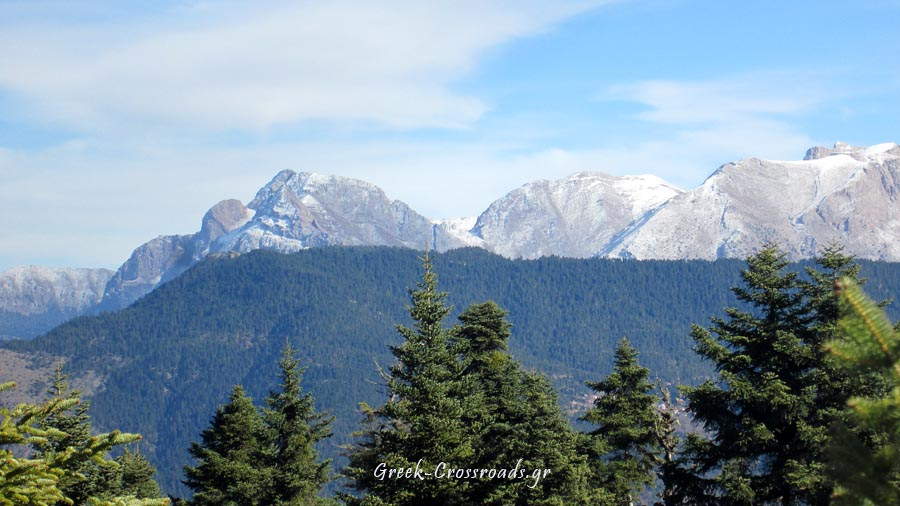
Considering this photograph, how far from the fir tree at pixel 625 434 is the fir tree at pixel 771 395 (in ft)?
25.0

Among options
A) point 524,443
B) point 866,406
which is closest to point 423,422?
point 524,443

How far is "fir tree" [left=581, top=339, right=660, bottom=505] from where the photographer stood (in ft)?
131

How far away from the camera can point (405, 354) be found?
1368 inches

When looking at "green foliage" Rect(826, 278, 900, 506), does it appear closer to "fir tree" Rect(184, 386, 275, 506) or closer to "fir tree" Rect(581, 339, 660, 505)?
"fir tree" Rect(581, 339, 660, 505)

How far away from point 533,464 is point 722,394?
748 cm

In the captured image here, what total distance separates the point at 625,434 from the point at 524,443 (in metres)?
10.0

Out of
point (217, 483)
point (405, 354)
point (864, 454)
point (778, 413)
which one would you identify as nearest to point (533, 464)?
point (405, 354)

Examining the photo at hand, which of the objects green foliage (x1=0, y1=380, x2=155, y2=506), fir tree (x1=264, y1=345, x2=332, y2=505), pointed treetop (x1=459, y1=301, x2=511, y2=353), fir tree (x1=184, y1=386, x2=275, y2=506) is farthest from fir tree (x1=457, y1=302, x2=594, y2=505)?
green foliage (x1=0, y1=380, x2=155, y2=506)

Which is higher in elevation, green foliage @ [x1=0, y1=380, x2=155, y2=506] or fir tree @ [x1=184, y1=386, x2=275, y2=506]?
green foliage @ [x1=0, y1=380, x2=155, y2=506]

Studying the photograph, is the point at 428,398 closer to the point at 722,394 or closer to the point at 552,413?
the point at 552,413

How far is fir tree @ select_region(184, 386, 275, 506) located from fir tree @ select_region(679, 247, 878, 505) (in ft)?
77.3

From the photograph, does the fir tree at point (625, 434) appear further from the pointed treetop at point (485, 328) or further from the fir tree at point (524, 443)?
the pointed treetop at point (485, 328)

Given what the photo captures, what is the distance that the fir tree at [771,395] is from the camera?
27.8 m

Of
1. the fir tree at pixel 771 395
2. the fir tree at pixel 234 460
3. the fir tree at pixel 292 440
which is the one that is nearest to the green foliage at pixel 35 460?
the fir tree at pixel 771 395
